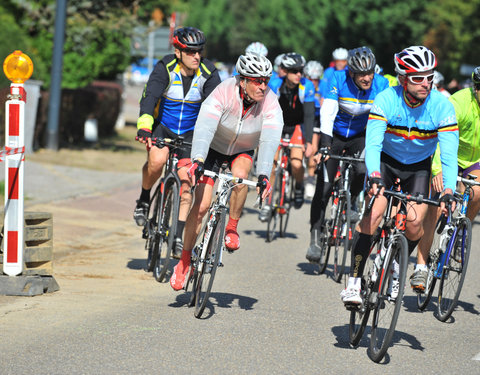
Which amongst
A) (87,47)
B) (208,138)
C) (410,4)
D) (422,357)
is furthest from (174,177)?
(410,4)

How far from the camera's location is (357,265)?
660 cm

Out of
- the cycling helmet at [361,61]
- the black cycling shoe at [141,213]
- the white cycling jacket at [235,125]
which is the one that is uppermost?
the cycling helmet at [361,61]

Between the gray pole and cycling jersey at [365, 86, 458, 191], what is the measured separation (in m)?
12.5

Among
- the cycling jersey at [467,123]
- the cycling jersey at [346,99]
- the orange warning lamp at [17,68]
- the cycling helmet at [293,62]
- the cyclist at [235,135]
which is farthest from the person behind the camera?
the cycling helmet at [293,62]

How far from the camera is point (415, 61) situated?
6.57m

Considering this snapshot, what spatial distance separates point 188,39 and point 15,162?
6.54ft

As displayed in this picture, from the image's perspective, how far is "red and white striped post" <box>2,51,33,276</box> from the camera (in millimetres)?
7391

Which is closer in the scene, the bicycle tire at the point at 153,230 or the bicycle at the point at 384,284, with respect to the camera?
the bicycle at the point at 384,284

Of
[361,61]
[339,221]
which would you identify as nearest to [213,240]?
[339,221]

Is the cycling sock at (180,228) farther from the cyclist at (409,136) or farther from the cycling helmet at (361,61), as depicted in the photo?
the cycling helmet at (361,61)

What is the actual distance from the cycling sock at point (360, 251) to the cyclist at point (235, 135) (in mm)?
746

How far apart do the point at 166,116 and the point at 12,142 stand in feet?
5.99

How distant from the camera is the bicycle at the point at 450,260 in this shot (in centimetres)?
745

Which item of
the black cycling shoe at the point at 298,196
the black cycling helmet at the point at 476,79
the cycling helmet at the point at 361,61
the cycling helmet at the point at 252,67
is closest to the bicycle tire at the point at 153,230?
the cycling helmet at the point at 252,67
